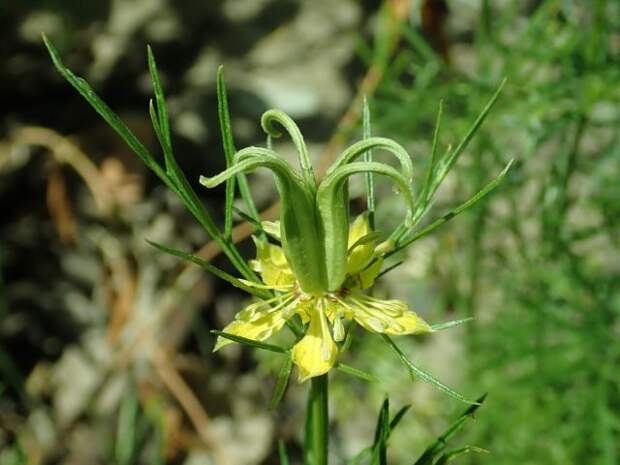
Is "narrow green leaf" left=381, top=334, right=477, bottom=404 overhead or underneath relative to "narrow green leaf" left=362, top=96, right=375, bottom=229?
underneath

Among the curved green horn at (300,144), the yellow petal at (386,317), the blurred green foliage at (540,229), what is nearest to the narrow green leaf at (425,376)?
the yellow petal at (386,317)

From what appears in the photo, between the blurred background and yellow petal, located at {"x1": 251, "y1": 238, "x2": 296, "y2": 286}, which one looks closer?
yellow petal, located at {"x1": 251, "y1": 238, "x2": 296, "y2": 286}

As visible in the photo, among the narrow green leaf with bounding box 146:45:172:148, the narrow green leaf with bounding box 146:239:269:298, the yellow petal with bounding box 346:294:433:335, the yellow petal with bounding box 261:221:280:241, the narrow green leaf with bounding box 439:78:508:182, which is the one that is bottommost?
the narrow green leaf with bounding box 146:239:269:298

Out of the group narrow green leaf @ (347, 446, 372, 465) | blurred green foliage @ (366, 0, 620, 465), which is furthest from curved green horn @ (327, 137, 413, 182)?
blurred green foliage @ (366, 0, 620, 465)

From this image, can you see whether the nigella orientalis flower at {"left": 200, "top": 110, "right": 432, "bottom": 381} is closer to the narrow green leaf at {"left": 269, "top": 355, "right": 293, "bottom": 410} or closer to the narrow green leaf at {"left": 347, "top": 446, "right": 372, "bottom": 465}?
the narrow green leaf at {"left": 269, "top": 355, "right": 293, "bottom": 410}

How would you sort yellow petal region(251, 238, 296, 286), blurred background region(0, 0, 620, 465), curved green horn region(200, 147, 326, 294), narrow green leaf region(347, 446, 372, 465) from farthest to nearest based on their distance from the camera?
blurred background region(0, 0, 620, 465), narrow green leaf region(347, 446, 372, 465), yellow petal region(251, 238, 296, 286), curved green horn region(200, 147, 326, 294)

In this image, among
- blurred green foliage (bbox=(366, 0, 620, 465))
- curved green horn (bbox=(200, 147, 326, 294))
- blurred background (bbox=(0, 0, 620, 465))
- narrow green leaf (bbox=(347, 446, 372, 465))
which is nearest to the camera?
curved green horn (bbox=(200, 147, 326, 294))

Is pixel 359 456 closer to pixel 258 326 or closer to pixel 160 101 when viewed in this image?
→ pixel 258 326
